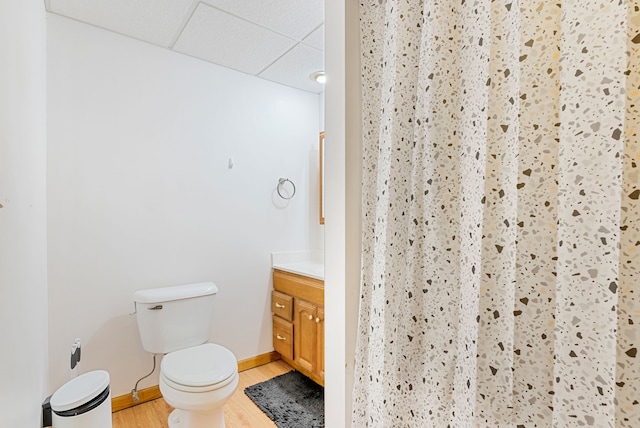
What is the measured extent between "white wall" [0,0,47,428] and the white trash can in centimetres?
8

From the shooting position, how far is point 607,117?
519 mm

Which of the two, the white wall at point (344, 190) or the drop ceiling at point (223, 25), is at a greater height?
the drop ceiling at point (223, 25)

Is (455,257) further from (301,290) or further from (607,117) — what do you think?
(301,290)

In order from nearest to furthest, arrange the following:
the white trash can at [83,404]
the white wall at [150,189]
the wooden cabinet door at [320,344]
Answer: the white trash can at [83,404] → the white wall at [150,189] → the wooden cabinet door at [320,344]

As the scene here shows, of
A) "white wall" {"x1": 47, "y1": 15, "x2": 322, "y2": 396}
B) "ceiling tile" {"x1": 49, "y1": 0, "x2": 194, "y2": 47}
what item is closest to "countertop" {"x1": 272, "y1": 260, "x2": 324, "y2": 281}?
"white wall" {"x1": 47, "y1": 15, "x2": 322, "y2": 396}

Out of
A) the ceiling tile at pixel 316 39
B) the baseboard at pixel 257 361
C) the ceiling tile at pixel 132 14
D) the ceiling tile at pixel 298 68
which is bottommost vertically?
the baseboard at pixel 257 361

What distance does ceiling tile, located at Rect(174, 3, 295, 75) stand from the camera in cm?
176

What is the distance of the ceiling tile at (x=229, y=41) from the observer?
1.76 meters

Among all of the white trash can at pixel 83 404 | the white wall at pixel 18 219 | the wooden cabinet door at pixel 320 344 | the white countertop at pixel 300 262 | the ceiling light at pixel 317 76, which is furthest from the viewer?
the ceiling light at pixel 317 76

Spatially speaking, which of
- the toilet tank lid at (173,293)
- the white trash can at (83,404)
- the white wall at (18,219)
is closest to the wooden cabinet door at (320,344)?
the toilet tank lid at (173,293)

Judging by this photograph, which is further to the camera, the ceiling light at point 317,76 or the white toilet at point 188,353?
the ceiling light at point 317,76

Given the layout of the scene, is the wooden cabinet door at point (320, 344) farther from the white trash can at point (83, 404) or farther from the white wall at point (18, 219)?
the white wall at point (18, 219)

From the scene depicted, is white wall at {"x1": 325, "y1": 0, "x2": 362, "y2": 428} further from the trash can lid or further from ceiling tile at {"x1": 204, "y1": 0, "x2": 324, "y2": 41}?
the trash can lid

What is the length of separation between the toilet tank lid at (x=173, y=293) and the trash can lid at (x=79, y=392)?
46 centimetres
